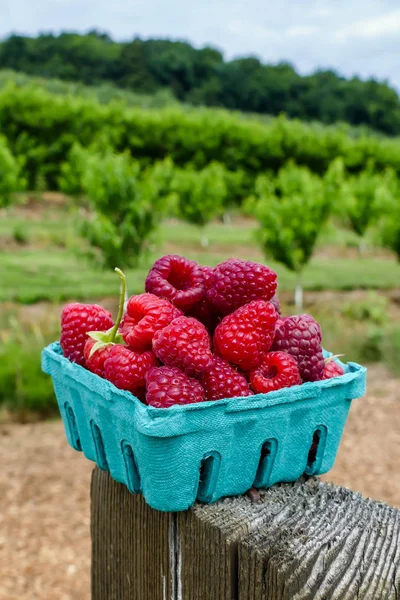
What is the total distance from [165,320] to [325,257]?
13514 mm

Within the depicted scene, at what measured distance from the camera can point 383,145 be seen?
25594 millimetres

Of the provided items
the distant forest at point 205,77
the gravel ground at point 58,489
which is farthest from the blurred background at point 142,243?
the distant forest at point 205,77

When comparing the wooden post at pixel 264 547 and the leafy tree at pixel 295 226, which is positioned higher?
the wooden post at pixel 264 547

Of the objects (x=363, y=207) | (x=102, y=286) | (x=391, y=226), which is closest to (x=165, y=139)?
(x=363, y=207)

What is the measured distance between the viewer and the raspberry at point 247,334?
3.88ft

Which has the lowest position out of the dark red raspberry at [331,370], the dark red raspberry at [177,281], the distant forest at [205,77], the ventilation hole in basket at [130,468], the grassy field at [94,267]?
the grassy field at [94,267]

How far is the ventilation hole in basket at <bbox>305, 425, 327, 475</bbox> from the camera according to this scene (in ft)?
4.24

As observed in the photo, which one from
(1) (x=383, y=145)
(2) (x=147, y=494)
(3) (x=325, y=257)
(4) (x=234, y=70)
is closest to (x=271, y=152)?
(1) (x=383, y=145)

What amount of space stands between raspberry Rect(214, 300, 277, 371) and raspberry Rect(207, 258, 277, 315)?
2cm

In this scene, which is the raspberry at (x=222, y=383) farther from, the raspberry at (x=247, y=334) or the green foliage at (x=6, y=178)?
the green foliage at (x=6, y=178)

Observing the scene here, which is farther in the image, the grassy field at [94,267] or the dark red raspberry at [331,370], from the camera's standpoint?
the grassy field at [94,267]

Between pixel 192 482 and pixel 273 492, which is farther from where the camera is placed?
pixel 273 492

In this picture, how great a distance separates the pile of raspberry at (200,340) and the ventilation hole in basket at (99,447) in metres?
0.11

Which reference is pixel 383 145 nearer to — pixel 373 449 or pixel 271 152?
pixel 271 152
